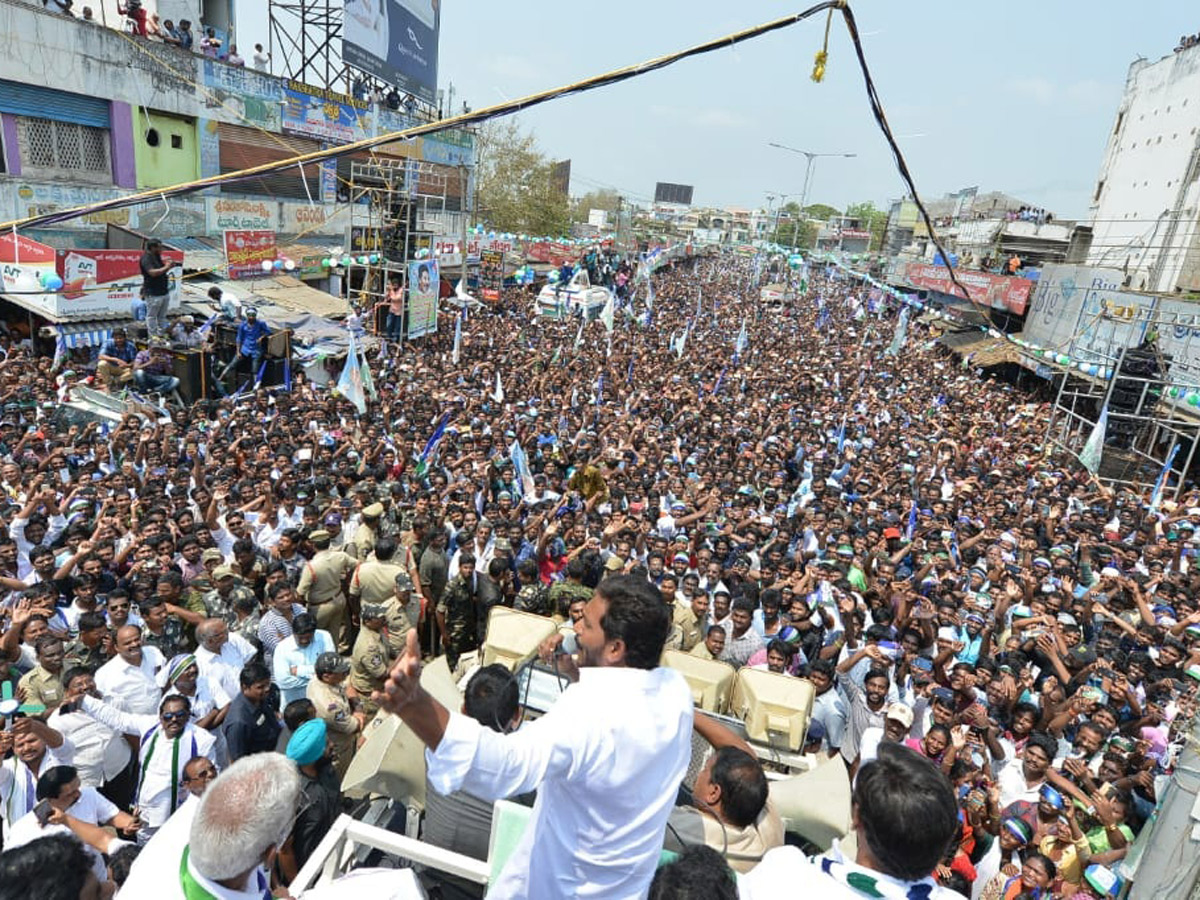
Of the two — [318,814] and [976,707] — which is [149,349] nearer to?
[318,814]

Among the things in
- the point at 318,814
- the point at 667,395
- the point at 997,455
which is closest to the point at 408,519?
the point at 318,814

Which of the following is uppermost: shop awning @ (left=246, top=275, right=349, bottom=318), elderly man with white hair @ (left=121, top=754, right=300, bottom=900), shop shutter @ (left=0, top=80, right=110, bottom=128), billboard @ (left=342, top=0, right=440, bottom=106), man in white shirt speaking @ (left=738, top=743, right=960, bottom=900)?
billboard @ (left=342, top=0, right=440, bottom=106)

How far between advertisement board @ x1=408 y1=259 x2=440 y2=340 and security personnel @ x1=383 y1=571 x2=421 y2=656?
42.3ft

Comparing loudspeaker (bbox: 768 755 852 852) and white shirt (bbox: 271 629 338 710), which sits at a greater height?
loudspeaker (bbox: 768 755 852 852)

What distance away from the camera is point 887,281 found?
39250mm

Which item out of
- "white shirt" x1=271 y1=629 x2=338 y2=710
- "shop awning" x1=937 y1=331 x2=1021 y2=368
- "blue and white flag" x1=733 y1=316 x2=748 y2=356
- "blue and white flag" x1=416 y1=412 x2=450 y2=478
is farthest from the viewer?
"shop awning" x1=937 y1=331 x2=1021 y2=368

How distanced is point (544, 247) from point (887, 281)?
19276mm

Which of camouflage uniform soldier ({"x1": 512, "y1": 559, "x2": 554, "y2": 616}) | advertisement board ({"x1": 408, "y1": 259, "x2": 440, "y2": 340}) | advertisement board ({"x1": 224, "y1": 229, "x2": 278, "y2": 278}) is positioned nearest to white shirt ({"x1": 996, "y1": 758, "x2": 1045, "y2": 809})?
camouflage uniform soldier ({"x1": 512, "y1": 559, "x2": 554, "y2": 616})

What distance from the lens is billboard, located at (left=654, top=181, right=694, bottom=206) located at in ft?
521

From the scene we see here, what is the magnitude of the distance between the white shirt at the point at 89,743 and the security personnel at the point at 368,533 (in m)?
2.35

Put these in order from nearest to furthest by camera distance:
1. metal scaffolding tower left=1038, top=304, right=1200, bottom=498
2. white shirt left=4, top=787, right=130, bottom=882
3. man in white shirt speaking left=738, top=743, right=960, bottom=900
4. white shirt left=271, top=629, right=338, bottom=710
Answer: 1. man in white shirt speaking left=738, top=743, right=960, bottom=900
2. white shirt left=4, top=787, right=130, bottom=882
3. white shirt left=271, top=629, right=338, bottom=710
4. metal scaffolding tower left=1038, top=304, right=1200, bottom=498

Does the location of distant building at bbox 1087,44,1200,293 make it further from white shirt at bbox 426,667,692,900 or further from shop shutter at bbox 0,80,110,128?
shop shutter at bbox 0,80,110,128

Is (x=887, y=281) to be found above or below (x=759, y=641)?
above

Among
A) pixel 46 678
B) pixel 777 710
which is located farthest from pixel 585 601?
pixel 46 678
